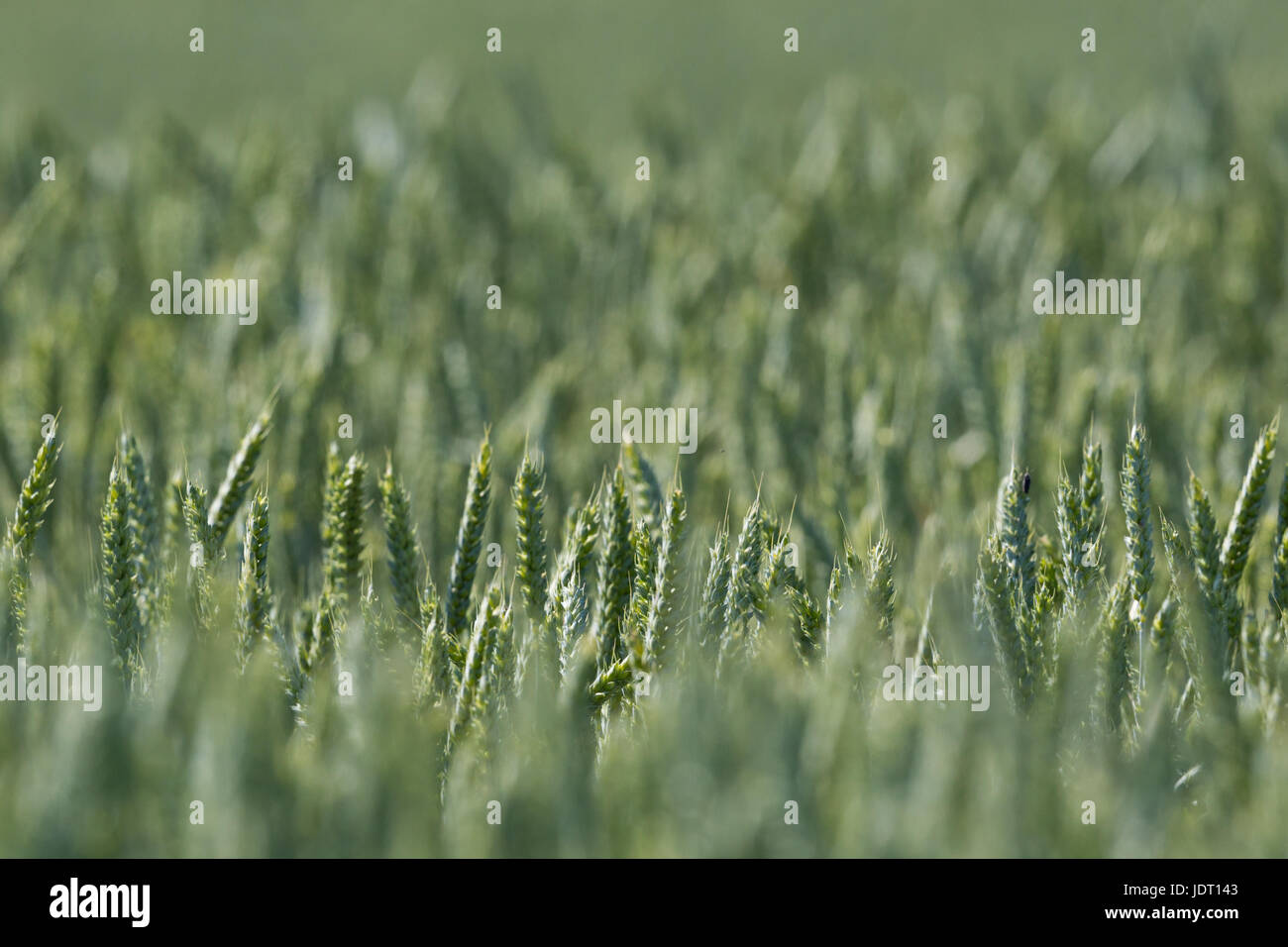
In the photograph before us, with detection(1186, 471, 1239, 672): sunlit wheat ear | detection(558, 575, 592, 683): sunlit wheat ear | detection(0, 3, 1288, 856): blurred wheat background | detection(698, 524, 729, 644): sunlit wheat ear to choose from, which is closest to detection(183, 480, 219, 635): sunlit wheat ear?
detection(0, 3, 1288, 856): blurred wheat background

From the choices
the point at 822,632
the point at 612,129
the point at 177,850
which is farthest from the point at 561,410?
the point at 612,129

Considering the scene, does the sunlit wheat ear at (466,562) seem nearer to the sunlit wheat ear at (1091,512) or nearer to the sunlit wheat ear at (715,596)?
the sunlit wheat ear at (715,596)

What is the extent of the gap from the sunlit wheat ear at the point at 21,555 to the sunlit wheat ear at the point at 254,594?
17cm

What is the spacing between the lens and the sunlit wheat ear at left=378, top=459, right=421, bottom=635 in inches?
52.0

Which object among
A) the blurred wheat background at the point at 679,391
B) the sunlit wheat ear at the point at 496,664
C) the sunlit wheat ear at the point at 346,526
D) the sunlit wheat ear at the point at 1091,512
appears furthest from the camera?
the sunlit wheat ear at the point at 346,526

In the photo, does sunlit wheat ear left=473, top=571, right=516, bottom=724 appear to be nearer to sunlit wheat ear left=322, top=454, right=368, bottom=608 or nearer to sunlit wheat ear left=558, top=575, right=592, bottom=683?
sunlit wheat ear left=558, top=575, right=592, bottom=683

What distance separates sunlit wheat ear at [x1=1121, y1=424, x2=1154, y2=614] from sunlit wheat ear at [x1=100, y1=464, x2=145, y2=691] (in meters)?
0.90

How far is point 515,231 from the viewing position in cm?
277

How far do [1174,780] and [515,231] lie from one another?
2040 millimetres

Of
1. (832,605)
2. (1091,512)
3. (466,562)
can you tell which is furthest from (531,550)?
(1091,512)

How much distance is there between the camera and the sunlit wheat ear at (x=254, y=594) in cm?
115

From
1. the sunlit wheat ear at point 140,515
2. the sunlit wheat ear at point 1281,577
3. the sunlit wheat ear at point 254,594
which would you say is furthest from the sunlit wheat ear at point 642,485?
the sunlit wheat ear at point 1281,577

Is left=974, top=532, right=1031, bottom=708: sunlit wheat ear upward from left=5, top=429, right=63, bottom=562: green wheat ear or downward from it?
downward

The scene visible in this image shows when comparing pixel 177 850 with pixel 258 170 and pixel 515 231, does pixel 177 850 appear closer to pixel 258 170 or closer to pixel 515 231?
pixel 515 231
